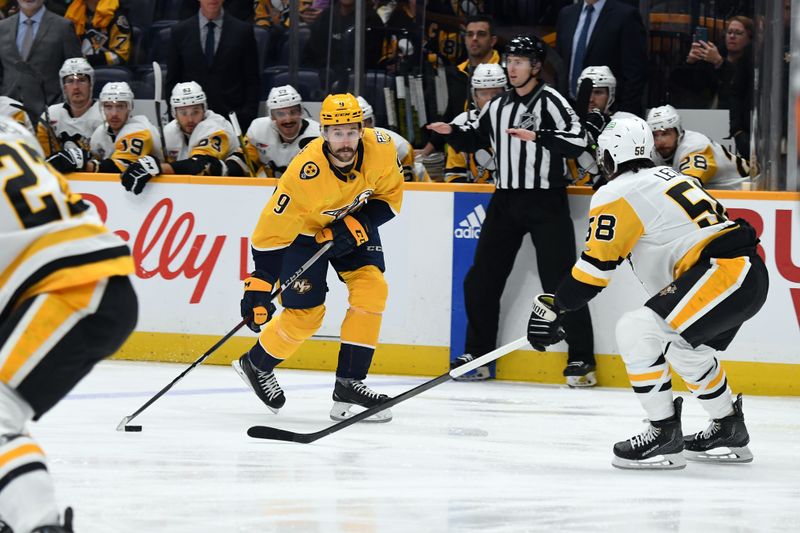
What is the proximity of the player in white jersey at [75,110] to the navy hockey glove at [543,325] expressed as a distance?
3671 millimetres

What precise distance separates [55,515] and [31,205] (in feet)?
1.88

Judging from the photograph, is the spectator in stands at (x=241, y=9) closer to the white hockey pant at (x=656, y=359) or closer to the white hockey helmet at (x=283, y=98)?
the white hockey helmet at (x=283, y=98)

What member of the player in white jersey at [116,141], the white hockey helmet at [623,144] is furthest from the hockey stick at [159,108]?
the white hockey helmet at [623,144]

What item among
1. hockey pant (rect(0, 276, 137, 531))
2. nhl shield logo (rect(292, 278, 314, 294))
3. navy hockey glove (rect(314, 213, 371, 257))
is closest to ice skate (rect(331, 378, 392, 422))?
nhl shield logo (rect(292, 278, 314, 294))

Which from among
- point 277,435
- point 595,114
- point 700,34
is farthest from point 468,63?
Result: point 277,435

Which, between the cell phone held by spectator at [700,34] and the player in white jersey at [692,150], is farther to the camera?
the cell phone held by spectator at [700,34]

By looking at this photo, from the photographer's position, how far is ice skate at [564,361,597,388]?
6.20 meters

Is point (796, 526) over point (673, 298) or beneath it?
beneath

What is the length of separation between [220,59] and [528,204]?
84.1 inches

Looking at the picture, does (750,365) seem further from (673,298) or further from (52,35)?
(52,35)

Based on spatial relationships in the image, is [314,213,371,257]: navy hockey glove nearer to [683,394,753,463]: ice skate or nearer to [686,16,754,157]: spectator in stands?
[683,394,753,463]: ice skate

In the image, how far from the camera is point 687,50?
6.94m

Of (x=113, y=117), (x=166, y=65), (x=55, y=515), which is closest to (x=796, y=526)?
(x=55, y=515)

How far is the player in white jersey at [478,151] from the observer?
6.73 meters
